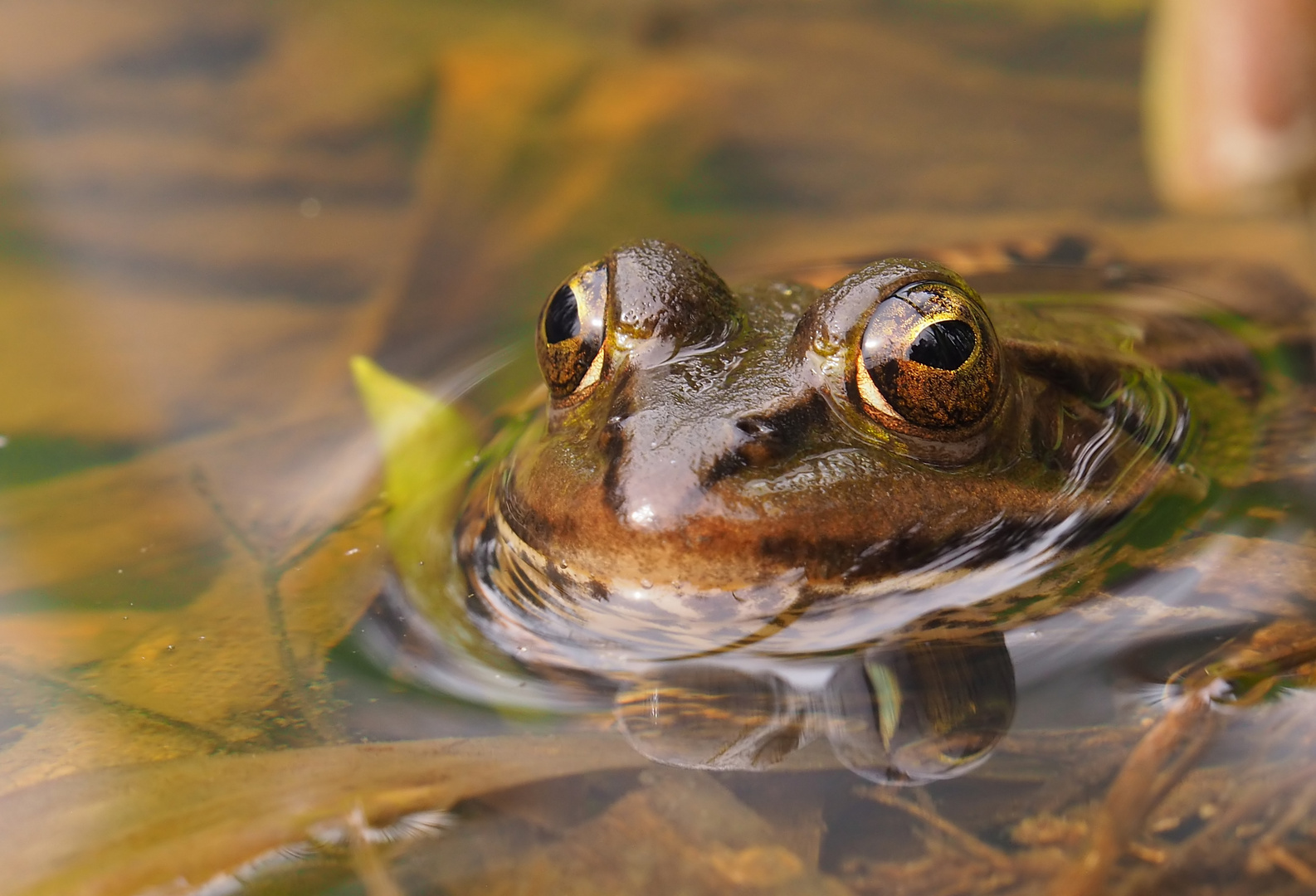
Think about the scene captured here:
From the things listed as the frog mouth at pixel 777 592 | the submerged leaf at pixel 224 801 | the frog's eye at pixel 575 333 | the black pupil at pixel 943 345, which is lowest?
the submerged leaf at pixel 224 801

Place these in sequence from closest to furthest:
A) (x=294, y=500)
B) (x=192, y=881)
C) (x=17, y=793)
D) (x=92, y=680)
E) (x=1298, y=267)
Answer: (x=192, y=881), (x=17, y=793), (x=92, y=680), (x=294, y=500), (x=1298, y=267)

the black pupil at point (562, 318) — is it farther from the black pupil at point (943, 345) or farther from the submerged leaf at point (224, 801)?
the submerged leaf at point (224, 801)

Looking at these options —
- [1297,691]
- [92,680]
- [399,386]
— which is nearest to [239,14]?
[399,386]

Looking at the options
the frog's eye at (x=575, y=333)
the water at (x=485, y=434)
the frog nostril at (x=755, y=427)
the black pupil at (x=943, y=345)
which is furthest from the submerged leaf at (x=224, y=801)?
the black pupil at (x=943, y=345)

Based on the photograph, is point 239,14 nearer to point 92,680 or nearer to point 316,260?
point 316,260

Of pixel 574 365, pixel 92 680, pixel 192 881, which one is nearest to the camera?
pixel 192 881

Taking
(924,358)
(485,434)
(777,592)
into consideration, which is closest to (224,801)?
(777,592)
